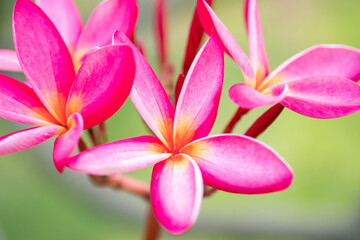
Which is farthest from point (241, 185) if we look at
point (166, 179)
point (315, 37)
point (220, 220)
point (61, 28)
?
point (315, 37)

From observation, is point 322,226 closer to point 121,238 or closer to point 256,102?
point 121,238

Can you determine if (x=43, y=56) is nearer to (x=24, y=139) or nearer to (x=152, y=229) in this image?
(x=24, y=139)

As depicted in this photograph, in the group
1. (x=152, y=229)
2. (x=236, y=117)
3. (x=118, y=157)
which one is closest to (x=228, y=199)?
(x=152, y=229)

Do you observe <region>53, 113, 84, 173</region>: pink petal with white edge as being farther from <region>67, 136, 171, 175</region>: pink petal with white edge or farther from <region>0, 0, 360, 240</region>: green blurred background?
<region>0, 0, 360, 240</region>: green blurred background

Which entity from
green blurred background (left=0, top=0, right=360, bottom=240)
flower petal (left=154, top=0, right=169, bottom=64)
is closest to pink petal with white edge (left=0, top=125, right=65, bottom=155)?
flower petal (left=154, top=0, right=169, bottom=64)

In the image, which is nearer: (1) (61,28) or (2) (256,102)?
(2) (256,102)
